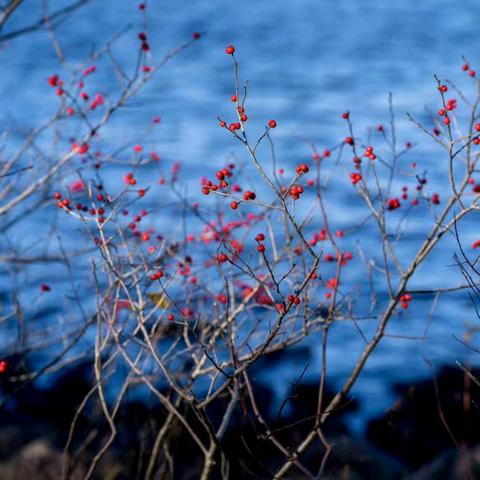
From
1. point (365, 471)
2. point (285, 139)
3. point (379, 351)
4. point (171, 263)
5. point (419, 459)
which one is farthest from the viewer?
point (285, 139)

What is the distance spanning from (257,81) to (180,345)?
136 inches

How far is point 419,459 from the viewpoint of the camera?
5117 mm

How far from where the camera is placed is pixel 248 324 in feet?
18.6

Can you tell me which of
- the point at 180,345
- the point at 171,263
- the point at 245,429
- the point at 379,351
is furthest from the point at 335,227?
the point at 171,263

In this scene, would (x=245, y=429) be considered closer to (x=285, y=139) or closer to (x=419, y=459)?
(x=419, y=459)

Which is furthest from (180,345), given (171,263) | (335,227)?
(335,227)

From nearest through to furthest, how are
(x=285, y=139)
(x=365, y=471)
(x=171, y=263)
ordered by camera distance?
1. (x=171, y=263)
2. (x=365, y=471)
3. (x=285, y=139)

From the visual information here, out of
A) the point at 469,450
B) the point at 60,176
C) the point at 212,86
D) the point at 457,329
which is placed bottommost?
the point at 457,329

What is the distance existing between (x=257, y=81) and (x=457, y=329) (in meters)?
3.17

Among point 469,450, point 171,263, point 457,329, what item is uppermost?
point 171,263

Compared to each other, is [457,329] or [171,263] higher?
[171,263]

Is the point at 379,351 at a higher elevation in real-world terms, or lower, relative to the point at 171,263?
lower

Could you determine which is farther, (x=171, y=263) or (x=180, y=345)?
(x=180, y=345)

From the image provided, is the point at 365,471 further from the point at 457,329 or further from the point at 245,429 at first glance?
the point at 457,329
